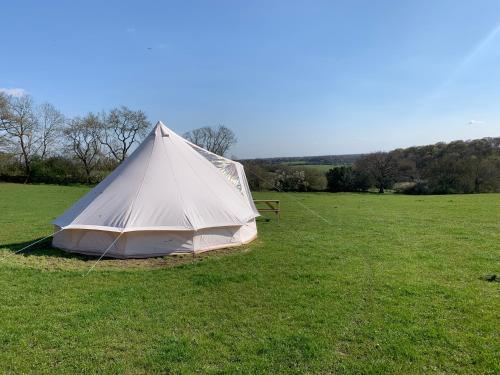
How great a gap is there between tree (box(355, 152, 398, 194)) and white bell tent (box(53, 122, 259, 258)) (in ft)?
125

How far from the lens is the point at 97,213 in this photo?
8102mm

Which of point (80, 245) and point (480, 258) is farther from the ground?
point (80, 245)

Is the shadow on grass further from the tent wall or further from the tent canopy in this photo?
the tent canopy

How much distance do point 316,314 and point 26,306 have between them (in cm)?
411

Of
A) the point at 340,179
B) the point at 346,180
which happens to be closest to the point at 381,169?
the point at 346,180

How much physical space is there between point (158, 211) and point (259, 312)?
397 centimetres

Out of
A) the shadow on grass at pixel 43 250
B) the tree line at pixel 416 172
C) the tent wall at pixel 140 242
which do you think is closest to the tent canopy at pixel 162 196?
the tent wall at pixel 140 242

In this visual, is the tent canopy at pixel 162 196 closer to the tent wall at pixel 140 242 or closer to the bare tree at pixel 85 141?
the tent wall at pixel 140 242

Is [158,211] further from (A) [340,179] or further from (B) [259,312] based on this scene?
(A) [340,179]

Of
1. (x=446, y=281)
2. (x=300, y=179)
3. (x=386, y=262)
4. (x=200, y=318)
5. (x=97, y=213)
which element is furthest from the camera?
(x=300, y=179)

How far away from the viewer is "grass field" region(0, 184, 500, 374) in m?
3.69

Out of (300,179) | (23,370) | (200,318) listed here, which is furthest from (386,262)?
(300,179)

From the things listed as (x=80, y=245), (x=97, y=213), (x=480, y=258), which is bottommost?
(x=480, y=258)

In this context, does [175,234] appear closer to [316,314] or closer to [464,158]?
[316,314]
